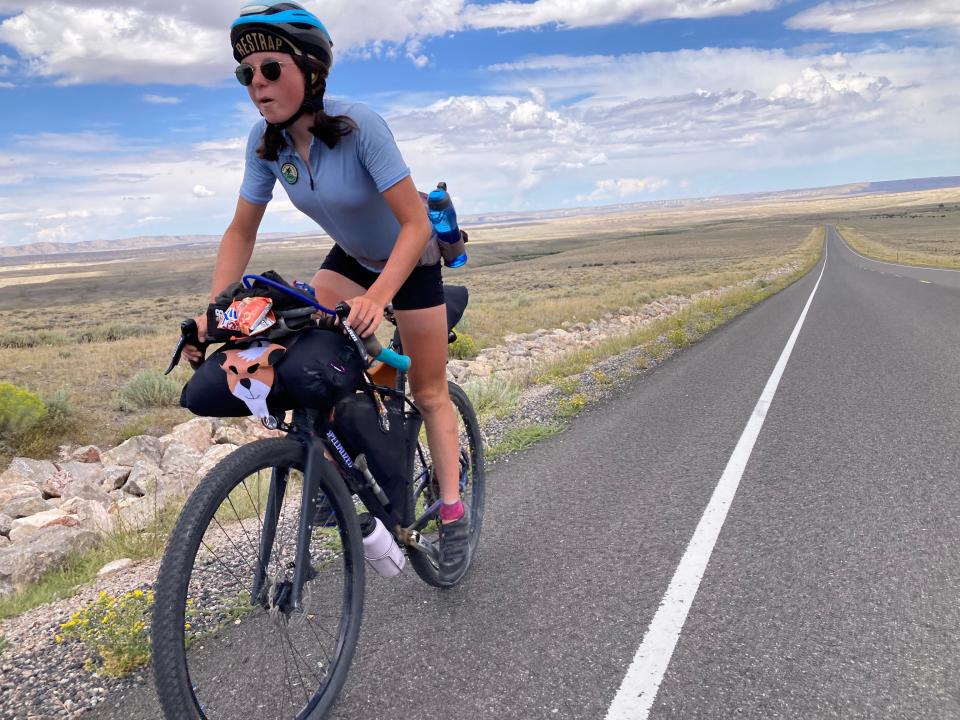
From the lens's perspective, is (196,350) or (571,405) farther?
(571,405)

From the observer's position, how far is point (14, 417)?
8.09 metres

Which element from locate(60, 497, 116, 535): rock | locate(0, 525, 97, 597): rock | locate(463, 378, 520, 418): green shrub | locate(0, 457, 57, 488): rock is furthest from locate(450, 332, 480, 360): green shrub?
locate(0, 525, 97, 597): rock

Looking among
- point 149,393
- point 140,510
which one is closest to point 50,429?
point 149,393

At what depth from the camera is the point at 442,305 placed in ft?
9.44

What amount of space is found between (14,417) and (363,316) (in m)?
7.86

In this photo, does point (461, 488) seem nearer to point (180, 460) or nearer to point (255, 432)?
point (180, 460)

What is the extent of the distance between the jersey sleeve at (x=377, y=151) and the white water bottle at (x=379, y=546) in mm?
1226

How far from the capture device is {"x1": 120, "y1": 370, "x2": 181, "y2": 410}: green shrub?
399 inches

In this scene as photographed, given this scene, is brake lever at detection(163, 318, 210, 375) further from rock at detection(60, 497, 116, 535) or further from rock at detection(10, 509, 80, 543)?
rock at detection(10, 509, 80, 543)

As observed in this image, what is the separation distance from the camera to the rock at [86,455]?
8.00m

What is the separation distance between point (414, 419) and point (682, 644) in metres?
1.43

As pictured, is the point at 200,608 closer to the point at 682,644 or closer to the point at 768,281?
the point at 682,644

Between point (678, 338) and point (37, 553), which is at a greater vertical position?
point (37, 553)

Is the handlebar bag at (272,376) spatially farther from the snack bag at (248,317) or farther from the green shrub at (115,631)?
the green shrub at (115,631)
